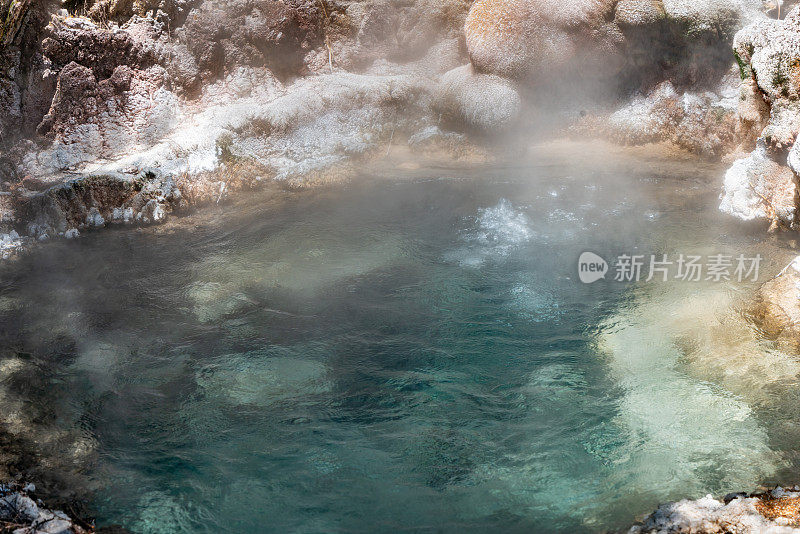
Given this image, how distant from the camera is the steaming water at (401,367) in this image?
11.1 feet

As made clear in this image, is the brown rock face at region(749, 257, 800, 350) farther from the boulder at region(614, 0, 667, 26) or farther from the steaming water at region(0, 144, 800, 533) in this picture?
the boulder at region(614, 0, 667, 26)

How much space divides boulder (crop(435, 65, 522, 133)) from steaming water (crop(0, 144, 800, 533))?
1.76 metres

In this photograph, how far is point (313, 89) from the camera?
8.57 metres

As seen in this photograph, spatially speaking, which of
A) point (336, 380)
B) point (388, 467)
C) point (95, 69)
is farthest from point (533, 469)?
point (95, 69)

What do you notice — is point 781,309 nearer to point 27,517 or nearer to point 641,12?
point 27,517

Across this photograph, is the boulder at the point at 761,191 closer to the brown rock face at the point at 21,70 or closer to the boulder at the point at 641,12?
the boulder at the point at 641,12

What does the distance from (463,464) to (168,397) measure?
220cm

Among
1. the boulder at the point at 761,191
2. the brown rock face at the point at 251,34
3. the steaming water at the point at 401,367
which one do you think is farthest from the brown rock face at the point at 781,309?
the brown rock face at the point at 251,34

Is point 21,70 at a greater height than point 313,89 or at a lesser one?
greater

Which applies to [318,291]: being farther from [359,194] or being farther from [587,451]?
[587,451]

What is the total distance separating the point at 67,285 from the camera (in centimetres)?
576

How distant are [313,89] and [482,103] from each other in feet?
8.21

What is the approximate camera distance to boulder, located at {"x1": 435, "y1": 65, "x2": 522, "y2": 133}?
8250 millimetres

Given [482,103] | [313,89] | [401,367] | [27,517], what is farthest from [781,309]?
[313,89]
